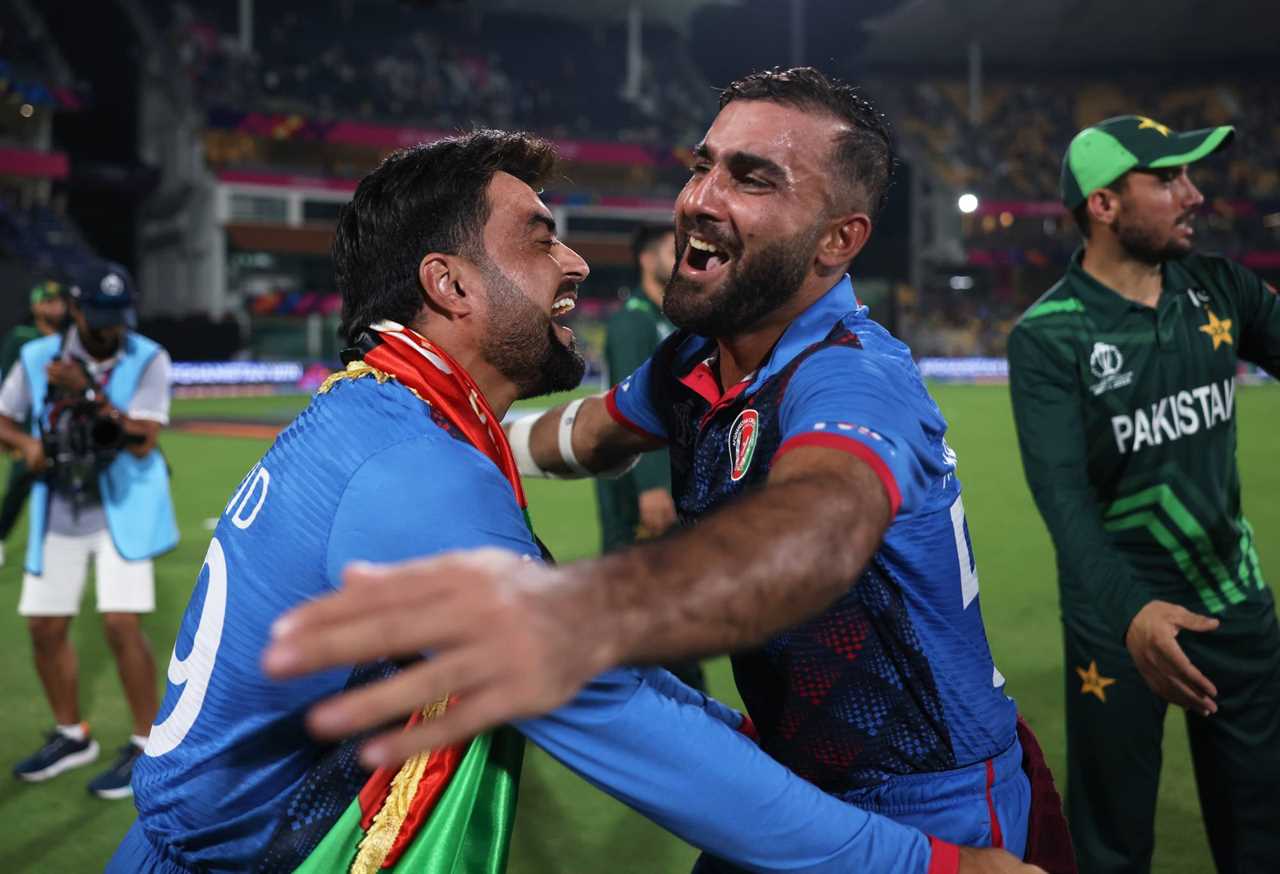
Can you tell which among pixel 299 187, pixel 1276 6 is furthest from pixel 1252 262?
pixel 299 187

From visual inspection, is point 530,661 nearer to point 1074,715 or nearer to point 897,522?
point 897,522

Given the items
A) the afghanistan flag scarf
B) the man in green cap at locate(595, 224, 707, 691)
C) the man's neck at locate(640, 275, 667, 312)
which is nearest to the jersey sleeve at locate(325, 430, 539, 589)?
the afghanistan flag scarf

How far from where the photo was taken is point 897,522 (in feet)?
5.90

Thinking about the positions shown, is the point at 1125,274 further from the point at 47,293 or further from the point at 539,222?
the point at 47,293

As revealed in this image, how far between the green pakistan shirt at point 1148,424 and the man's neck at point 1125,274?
4cm

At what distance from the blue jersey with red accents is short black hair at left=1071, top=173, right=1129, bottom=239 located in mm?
1822

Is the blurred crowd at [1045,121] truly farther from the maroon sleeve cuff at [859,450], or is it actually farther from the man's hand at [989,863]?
the maroon sleeve cuff at [859,450]

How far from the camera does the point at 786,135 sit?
6.78ft

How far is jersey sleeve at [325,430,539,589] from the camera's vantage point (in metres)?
1.58

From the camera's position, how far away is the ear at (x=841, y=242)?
2117mm

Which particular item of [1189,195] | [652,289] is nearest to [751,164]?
[1189,195]

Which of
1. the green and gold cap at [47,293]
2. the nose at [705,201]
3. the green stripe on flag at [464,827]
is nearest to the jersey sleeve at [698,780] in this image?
the green stripe on flag at [464,827]

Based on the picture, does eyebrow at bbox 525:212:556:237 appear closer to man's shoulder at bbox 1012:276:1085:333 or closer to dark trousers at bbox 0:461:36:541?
man's shoulder at bbox 1012:276:1085:333

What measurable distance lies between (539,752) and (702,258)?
3.65 m
